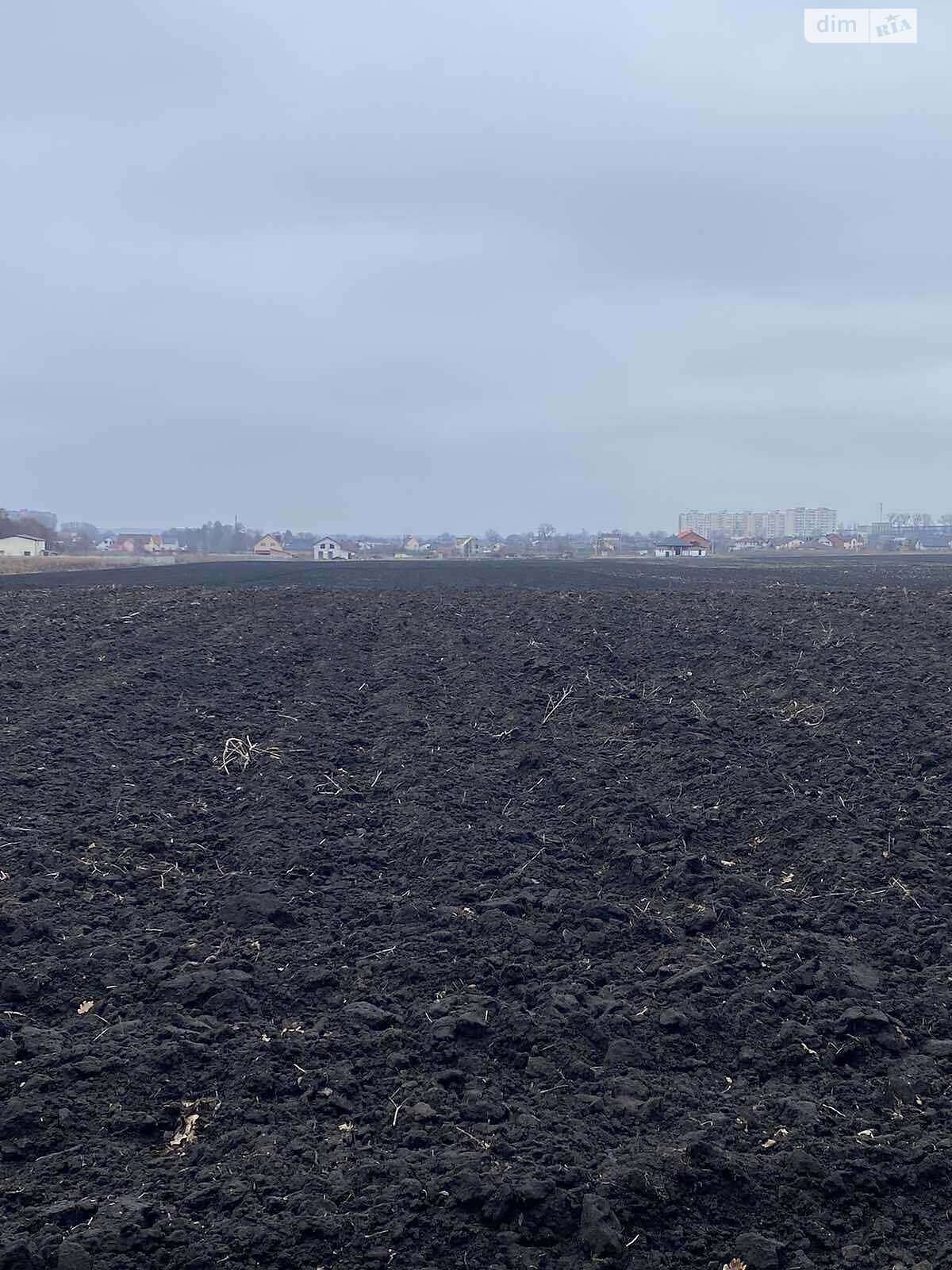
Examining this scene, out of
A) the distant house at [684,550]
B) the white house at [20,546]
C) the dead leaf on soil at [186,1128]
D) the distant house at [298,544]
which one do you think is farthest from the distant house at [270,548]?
the dead leaf on soil at [186,1128]

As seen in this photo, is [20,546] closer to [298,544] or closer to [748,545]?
[298,544]

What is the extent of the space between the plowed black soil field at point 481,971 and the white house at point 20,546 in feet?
206

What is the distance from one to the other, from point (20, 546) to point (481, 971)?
A: 71279 millimetres

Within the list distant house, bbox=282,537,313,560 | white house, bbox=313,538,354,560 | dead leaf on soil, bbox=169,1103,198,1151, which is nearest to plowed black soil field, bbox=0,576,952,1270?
dead leaf on soil, bbox=169,1103,198,1151

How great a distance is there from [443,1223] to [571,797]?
464cm

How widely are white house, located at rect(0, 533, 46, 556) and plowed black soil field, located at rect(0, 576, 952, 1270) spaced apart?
62.9 meters

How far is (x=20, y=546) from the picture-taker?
70.0 m

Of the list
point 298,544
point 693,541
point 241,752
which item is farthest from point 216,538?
point 241,752

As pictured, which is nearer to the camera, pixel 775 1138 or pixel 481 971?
pixel 775 1138

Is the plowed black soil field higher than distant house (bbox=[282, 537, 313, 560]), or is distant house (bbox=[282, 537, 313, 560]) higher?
distant house (bbox=[282, 537, 313, 560])

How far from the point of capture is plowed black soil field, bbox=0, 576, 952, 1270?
3.81 metres

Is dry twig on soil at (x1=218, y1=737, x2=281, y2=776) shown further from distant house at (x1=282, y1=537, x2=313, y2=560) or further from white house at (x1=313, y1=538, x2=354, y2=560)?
distant house at (x1=282, y1=537, x2=313, y2=560)

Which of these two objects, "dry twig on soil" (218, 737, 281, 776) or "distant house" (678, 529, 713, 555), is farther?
"distant house" (678, 529, 713, 555)

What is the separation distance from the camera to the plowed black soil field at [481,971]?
381cm
